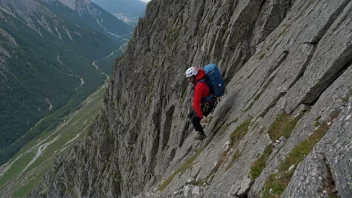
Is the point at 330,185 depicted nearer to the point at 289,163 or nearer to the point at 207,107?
the point at 289,163

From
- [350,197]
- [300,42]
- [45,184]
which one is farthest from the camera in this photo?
[45,184]

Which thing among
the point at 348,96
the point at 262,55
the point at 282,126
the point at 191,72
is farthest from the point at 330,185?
the point at 262,55

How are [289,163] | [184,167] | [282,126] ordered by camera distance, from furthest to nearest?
[184,167], [282,126], [289,163]

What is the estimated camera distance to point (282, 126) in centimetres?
1647

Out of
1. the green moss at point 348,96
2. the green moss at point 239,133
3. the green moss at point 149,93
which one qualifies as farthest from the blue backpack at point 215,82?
the green moss at point 149,93

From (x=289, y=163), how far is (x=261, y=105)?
7808 millimetres

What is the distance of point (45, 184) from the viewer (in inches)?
5098

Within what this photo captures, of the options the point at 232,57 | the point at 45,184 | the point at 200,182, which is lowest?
the point at 45,184

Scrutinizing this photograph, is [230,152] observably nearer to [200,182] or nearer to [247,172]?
[200,182]

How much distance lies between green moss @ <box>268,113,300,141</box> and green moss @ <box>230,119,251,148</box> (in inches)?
149

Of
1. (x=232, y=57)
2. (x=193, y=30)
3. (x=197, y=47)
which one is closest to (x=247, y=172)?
(x=232, y=57)

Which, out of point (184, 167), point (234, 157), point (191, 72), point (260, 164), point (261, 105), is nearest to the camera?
point (260, 164)

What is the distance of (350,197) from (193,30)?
48701 millimetres

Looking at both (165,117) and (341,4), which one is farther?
(165,117)
